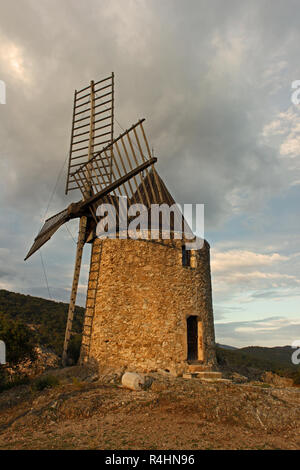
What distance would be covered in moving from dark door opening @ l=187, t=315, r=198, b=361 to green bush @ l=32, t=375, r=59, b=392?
5009mm

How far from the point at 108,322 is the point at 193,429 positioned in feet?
19.1

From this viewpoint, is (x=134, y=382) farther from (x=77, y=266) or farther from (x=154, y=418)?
(x=77, y=266)

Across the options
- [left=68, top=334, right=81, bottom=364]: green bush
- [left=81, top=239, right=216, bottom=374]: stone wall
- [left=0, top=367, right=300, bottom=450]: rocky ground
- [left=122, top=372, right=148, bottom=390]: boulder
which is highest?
[left=81, top=239, right=216, bottom=374]: stone wall

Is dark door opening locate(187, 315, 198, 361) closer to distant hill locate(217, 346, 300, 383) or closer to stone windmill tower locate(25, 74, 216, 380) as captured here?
stone windmill tower locate(25, 74, 216, 380)

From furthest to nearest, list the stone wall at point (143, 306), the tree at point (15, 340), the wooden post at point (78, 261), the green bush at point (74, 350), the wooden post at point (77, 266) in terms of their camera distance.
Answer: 1. the green bush at point (74, 350)
2. the wooden post at point (77, 266)
3. the wooden post at point (78, 261)
4. the stone wall at point (143, 306)
5. the tree at point (15, 340)

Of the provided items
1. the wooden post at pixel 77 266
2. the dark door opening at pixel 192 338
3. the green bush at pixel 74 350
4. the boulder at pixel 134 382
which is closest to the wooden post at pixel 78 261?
the wooden post at pixel 77 266

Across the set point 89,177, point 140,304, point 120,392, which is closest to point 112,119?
point 89,177

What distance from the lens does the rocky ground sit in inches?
208

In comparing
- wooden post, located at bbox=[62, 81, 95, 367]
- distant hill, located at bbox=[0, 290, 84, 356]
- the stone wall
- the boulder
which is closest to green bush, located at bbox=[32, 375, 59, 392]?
the stone wall

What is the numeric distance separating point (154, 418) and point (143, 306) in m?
4.88

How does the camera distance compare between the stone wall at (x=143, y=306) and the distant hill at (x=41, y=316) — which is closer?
the stone wall at (x=143, y=306)

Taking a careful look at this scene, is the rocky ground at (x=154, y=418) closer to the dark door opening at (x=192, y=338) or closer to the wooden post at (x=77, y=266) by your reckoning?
the dark door opening at (x=192, y=338)

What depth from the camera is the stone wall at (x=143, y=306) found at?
1063 centimetres

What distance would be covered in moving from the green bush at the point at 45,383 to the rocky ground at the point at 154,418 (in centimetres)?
35
